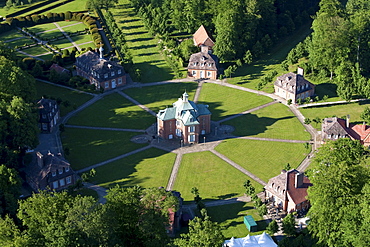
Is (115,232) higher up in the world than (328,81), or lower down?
lower down

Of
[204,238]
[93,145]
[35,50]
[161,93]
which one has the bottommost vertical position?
[204,238]

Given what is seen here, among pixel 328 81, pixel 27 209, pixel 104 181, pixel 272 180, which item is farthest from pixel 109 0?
pixel 27 209

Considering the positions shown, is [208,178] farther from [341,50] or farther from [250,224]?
[341,50]

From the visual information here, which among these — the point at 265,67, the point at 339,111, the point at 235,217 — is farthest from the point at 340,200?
the point at 265,67

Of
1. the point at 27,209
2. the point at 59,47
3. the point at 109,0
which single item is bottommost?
the point at 27,209

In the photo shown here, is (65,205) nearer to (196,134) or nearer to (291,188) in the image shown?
(291,188)

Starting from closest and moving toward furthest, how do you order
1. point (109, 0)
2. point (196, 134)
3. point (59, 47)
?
point (196, 134)
point (59, 47)
point (109, 0)
